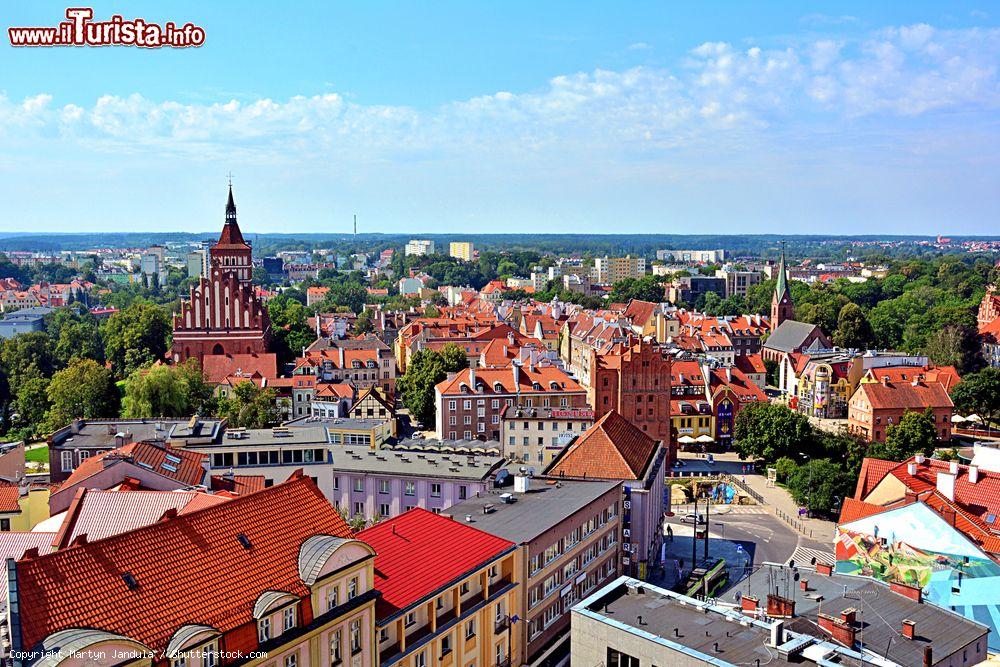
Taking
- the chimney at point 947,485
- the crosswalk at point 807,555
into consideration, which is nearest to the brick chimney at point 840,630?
the chimney at point 947,485

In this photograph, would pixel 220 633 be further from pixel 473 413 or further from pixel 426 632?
pixel 473 413

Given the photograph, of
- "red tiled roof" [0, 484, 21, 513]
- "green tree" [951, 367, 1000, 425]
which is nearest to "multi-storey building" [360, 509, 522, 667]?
"red tiled roof" [0, 484, 21, 513]

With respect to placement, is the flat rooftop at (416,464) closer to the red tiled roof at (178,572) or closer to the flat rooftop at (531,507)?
the flat rooftop at (531,507)

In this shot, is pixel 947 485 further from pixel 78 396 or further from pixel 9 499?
pixel 78 396

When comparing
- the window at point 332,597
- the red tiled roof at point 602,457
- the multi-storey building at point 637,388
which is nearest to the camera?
the window at point 332,597

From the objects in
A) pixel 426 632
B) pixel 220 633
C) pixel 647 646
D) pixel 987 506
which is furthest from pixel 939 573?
pixel 220 633

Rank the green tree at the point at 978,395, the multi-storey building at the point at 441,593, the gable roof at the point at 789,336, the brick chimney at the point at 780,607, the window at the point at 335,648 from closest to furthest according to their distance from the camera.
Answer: the window at the point at 335,648, the multi-storey building at the point at 441,593, the brick chimney at the point at 780,607, the green tree at the point at 978,395, the gable roof at the point at 789,336
